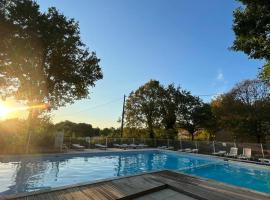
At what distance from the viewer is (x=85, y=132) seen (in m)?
46.4

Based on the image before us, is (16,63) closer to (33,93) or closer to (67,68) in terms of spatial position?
(33,93)

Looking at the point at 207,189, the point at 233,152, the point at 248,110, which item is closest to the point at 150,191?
the point at 207,189

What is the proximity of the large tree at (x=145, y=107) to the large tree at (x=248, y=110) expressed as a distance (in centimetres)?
872

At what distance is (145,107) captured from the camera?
31812mm

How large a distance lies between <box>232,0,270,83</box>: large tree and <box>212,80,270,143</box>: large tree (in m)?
14.2

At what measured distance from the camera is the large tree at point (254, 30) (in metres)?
11.3

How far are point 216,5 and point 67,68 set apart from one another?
12645 mm

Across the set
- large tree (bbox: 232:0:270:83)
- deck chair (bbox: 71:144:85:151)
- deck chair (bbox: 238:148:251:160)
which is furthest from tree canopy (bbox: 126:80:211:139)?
large tree (bbox: 232:0:270:83)

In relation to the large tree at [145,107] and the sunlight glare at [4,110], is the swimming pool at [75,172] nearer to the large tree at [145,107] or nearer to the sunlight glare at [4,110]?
the sunlight glare at [4,110]

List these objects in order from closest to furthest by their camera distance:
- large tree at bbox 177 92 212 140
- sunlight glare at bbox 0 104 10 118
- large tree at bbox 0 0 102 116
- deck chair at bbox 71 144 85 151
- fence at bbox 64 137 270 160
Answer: fence at bbox 64 137 270 160, large tree at bbox 0 0 102 116, sunlight glare at bbox 0 104 10 118, deck chair at bbox 71 144 85 151, large tree at bbox 177 92 212 140

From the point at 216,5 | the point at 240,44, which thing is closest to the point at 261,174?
the point at 240,44

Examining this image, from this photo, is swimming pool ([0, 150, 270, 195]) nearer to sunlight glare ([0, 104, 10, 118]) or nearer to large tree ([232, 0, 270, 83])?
large tree ([232, 0, 270, 83])

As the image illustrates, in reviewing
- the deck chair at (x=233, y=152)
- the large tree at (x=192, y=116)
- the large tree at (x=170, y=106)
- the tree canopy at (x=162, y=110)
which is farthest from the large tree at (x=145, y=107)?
the deck chair at (x=233, y=152)

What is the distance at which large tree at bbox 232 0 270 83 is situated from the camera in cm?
1127
